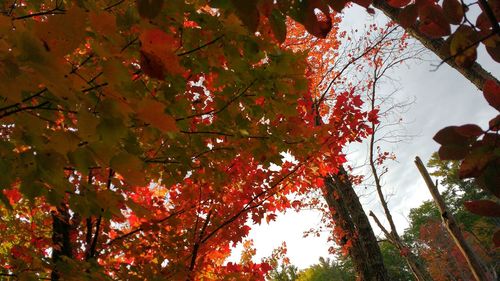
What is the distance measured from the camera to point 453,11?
962 millimetres

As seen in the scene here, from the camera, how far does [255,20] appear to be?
32.9 inches

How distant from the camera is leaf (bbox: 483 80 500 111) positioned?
32.0 inches

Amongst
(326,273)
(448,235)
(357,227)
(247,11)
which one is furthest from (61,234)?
(326,273)

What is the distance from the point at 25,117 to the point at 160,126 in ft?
1.87

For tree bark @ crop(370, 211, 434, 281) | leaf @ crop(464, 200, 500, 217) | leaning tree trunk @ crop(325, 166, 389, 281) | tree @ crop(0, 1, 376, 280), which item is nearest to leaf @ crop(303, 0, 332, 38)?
tree @ crop(0, 1, 376, 280)

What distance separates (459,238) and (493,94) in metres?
3.86

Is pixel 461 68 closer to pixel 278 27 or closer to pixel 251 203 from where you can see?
pixel 278 27

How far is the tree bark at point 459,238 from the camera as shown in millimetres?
3721

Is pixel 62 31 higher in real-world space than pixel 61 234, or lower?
lower

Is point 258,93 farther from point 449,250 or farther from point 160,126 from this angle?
point 449,250

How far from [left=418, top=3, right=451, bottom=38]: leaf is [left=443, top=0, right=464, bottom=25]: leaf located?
11 millimetres

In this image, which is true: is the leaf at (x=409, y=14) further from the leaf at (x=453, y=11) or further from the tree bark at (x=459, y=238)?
the tree bark at (x=459, y=238)

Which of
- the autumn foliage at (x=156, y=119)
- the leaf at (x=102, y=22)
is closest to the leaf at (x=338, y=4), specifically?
the autumn foliage at (x=156, y=119)

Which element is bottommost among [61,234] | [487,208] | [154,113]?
[487,208]
